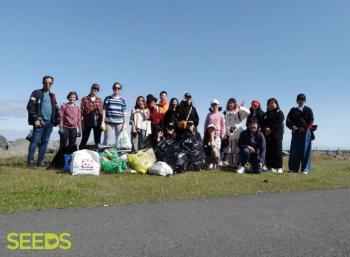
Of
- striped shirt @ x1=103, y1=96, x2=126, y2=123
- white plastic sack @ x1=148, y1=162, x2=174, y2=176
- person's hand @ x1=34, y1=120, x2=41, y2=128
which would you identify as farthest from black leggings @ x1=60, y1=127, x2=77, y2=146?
white plastic sack @ x1=148, y1=162, x2=174, y2=176

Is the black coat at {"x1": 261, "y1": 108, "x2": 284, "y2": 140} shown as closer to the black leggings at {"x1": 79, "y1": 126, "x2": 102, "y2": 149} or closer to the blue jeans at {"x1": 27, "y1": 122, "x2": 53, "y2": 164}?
the black leggings at {"x1": 79, "y1": 126, "x2": 102, "y2": 149}

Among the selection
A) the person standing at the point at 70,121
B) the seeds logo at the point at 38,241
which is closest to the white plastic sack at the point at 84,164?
the person standing at the point at 70,121

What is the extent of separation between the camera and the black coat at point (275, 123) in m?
11.2

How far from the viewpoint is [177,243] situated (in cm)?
431

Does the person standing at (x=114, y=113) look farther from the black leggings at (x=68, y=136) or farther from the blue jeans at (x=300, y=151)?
the blue jeans at (x=300, y=151)

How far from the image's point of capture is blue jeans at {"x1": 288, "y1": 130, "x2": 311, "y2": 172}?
11.3m

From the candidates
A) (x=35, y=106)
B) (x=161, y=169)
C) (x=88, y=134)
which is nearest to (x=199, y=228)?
(x=161, y=169)

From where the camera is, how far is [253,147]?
1082cm

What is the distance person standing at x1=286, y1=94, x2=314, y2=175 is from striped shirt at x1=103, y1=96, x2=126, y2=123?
4993 millimetres

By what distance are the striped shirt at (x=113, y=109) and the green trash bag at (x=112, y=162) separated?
1.13m

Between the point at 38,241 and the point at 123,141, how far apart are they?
656 centimetres

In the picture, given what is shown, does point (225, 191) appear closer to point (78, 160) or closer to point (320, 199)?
point (320, 199)

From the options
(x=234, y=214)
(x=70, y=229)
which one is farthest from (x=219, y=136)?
(x=70, y=229)

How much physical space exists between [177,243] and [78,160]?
16.8 ft
